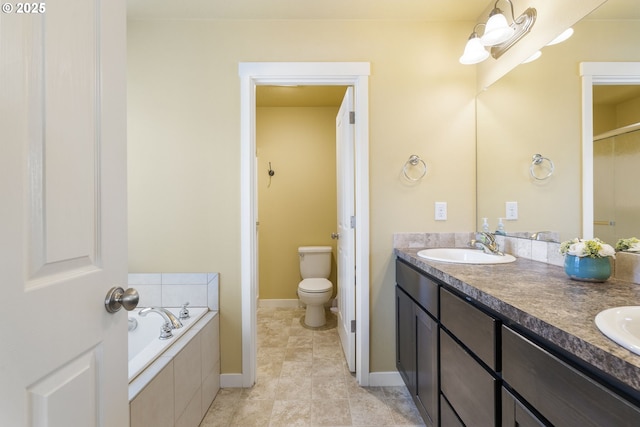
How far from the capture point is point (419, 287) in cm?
140

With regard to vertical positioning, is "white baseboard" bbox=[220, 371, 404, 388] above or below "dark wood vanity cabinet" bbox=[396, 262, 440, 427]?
below

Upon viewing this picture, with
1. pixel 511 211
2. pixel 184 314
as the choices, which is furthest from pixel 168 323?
pixel 511 211

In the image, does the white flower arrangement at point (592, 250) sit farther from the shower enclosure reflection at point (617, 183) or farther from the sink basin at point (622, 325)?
the sink basin at point (622, 325)

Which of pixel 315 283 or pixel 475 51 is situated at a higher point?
pixel 475 51

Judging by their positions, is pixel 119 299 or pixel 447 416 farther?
pixel 447 416

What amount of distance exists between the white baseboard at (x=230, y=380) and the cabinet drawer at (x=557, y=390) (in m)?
1.61

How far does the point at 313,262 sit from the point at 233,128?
1753 millimetres

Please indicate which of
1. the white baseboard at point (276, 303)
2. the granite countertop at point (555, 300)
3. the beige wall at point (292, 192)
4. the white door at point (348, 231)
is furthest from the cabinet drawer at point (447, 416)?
the white baseboard at point (276, 303)

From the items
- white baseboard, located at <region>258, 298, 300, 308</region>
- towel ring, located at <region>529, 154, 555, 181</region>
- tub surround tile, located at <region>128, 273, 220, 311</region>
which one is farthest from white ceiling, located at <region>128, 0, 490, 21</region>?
white baseboard, located at <region>258, 298, 300, 308</region>

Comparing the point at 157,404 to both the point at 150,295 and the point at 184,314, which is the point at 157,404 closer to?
the point at 184,314

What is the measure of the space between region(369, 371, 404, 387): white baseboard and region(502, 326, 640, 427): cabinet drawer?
119 centimetres

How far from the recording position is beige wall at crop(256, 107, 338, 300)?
10.6 feet

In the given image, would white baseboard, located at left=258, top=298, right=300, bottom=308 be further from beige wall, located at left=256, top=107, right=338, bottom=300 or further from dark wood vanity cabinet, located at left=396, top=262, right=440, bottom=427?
dark wood vanity cabinet, located at left=396, top=262, right=440, bottom=427

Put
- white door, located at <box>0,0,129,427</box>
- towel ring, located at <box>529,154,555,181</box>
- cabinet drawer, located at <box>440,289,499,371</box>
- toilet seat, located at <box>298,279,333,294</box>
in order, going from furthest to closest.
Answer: toilet seat, located at <box>298,279,333,294</box>, towel ring, located at <box>529,154,555,181</box>, cabinet drawer, located at <box>440,289,499,371</box>, white door, located at <box>0,0,129,427</box>
